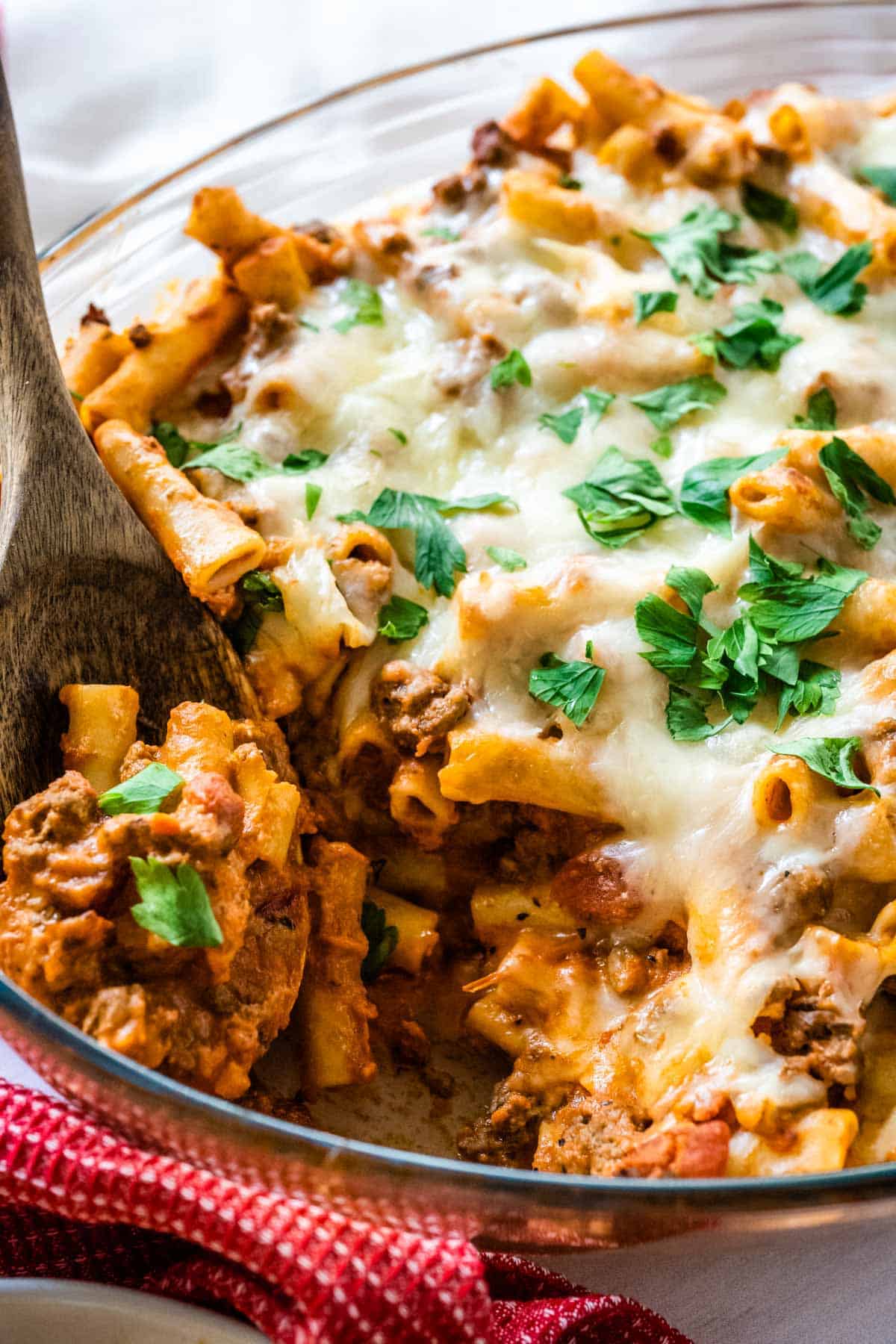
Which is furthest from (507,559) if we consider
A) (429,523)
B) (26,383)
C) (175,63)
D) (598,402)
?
(175,63)

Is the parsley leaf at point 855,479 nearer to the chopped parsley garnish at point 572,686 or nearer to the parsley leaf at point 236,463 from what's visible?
the chopped parsley garnish at point 572,686

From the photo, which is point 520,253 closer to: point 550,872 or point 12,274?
point 12,274

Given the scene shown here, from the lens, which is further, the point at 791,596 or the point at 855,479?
the point at 855,479

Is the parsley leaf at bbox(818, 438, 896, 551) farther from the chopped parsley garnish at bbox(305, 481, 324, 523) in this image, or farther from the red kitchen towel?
the red kitchen towel

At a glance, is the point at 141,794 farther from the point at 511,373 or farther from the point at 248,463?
the point at 511,373

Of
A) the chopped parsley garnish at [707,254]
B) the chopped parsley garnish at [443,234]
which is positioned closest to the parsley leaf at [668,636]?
the chopped parsley garnish at [707,254]

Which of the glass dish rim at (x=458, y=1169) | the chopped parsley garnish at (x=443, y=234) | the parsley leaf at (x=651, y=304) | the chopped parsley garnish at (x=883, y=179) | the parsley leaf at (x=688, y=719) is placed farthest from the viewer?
the chopped parsley garnish at (x=883, y=179)

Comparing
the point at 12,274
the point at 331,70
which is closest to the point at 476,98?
the point at 331,70

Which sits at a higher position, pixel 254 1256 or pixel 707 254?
pixel 707 254
